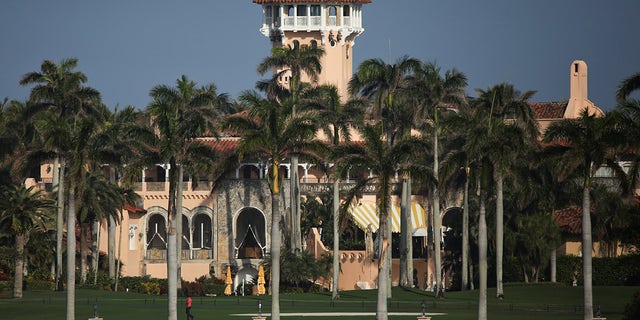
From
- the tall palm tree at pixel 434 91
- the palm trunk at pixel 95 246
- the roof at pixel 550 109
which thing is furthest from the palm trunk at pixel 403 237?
the roof at pixel 550 109

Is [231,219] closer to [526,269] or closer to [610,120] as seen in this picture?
[526,269]

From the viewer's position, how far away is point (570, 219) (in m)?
102

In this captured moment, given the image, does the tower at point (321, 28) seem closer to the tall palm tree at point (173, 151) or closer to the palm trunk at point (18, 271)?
the palm trunk at point (18, 271)

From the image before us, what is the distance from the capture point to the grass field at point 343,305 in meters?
75.9

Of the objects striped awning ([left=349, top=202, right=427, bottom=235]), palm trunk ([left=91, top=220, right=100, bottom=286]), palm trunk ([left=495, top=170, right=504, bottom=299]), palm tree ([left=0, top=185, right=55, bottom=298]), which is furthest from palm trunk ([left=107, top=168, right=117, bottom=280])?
palm trunk ([left=495, top=170, right=504, bottom=299])

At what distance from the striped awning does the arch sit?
24.4 ft

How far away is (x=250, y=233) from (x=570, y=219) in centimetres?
2561

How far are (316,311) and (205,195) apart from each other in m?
35.9

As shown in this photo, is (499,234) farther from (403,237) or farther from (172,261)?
(172,261)

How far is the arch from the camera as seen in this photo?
375 feet

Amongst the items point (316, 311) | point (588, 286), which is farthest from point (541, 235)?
point (588, 286)

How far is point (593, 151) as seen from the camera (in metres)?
66.9

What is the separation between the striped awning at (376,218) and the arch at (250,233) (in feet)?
24.4

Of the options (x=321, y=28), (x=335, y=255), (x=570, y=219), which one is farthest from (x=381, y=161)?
(x=321, y=28)
